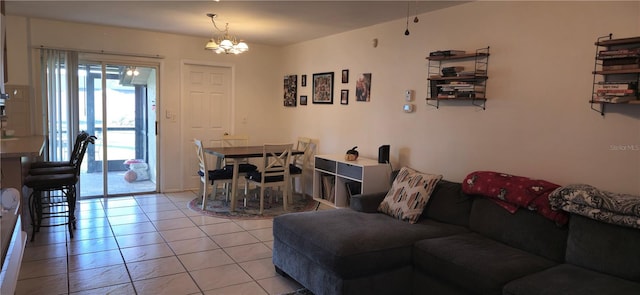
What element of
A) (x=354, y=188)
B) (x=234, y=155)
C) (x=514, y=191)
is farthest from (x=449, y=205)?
(x=234, y=155)

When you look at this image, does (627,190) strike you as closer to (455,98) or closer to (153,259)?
(455,98)

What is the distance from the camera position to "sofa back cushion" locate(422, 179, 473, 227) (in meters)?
3.35

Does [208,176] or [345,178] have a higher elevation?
[345,178]

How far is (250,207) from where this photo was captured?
5.48 m

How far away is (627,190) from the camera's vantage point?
2.77 metres

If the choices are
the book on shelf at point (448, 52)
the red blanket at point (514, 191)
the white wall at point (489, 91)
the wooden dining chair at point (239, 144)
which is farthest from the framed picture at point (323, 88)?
the red blanket at point (514, 191)

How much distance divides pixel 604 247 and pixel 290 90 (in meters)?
4.94

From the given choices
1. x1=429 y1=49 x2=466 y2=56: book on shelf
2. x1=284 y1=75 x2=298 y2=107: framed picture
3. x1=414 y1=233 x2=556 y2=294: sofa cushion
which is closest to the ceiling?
x1=429 y1=49 x2=466 y2=56: book on shelf

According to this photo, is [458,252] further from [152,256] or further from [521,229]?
[152,256]

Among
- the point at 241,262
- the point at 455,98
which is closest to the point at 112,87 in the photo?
the point at 241,262

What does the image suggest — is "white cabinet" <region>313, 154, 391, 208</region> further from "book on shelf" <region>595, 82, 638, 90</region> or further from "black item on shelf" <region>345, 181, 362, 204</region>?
"book on shelf" <region>595, 82, 638, 90</region>

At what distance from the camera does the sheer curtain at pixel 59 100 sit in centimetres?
532

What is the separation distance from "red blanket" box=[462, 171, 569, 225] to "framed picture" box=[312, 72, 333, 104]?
2.80m

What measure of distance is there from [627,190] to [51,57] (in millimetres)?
6102
